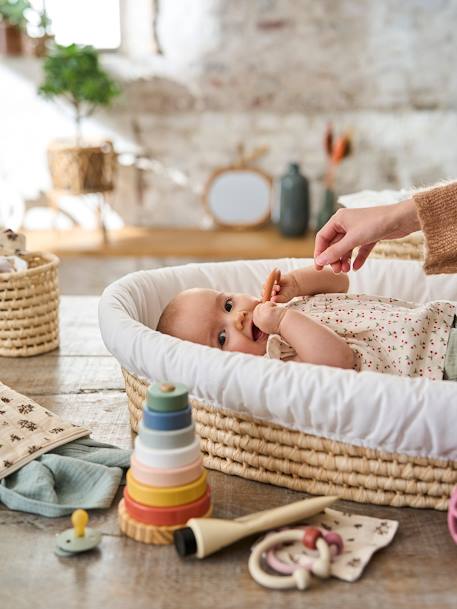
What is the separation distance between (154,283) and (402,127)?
8.19 ft

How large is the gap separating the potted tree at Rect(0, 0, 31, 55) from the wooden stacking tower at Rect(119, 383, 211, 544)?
328 centimetres

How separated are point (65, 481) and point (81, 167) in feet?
8.66

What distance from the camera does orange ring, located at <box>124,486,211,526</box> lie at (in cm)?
98

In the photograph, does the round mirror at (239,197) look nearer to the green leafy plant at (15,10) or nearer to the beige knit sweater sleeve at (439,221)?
the green leafy plant at (15,10)

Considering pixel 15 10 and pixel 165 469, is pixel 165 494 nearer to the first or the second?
pixel 165 469

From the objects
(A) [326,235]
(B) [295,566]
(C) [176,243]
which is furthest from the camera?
(C) [176,243]

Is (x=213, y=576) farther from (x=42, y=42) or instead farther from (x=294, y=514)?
(x=42, y=42)

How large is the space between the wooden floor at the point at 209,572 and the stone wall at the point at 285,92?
116 inches

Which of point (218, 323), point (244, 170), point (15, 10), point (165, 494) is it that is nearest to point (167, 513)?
point (165, 494)

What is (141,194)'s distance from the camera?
4.06m

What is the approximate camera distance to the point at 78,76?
3.54 meters

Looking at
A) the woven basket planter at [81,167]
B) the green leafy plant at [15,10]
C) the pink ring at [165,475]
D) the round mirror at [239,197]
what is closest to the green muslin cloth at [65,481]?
the pink ring at [165,475]

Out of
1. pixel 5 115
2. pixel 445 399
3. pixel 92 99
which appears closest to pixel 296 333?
pixel 445 399

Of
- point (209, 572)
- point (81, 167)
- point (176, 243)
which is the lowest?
point (176, 243)
